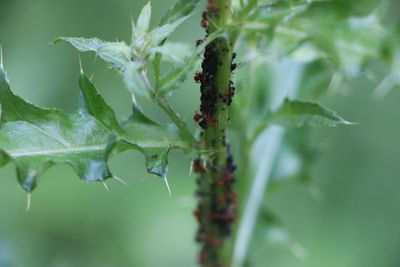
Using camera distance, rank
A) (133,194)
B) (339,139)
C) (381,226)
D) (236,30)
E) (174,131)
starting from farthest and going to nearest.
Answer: (339,139) < (381,226) < (133,194) < (174,131) < (236,30)

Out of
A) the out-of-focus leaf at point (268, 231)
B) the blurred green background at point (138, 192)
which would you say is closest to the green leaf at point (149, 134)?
the out-of-focus leaf at point (268, 231)

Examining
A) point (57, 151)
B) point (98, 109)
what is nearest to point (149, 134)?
point (98, 109)

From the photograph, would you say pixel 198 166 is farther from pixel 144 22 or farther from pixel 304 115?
pixel 144 22

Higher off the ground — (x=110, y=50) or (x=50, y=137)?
(x=110, y=50)

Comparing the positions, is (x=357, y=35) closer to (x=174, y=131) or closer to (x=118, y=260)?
(x=174, y=131)

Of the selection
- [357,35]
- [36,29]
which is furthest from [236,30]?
[36,29]

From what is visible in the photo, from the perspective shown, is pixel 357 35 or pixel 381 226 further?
pixel 381 226

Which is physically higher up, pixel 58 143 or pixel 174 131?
pixel 174 131

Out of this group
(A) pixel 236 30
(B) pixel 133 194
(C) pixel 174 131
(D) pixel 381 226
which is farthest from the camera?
(D) pixel 381 226
